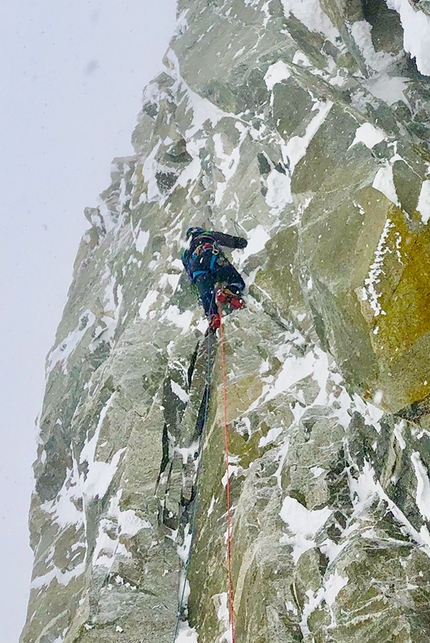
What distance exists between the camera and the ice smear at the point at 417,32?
609 cm

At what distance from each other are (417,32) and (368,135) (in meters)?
1.55

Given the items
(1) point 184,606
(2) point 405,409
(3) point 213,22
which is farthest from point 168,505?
(3) point 213,22

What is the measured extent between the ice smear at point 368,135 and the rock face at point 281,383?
0.03 m

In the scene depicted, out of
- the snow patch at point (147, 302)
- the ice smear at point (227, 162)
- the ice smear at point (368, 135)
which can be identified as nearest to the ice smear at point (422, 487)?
the ice smear at point (368, 135)

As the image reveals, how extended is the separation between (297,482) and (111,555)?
3.87 m

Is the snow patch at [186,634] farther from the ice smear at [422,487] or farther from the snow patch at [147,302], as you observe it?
the snow patch at [147,302]

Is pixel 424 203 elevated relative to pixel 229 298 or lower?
lower

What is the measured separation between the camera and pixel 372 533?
16.9 feet

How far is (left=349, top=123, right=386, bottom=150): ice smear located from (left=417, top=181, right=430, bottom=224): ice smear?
4.13ft

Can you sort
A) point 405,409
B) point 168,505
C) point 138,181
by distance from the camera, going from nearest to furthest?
point 405,409
point 168,505
point 138,181

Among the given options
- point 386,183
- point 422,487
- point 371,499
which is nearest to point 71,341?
point 371,499

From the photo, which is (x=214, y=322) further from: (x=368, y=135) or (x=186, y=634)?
(x=186, y=634)

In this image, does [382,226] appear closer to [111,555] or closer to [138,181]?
[111,555]

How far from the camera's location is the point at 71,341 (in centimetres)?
1966
